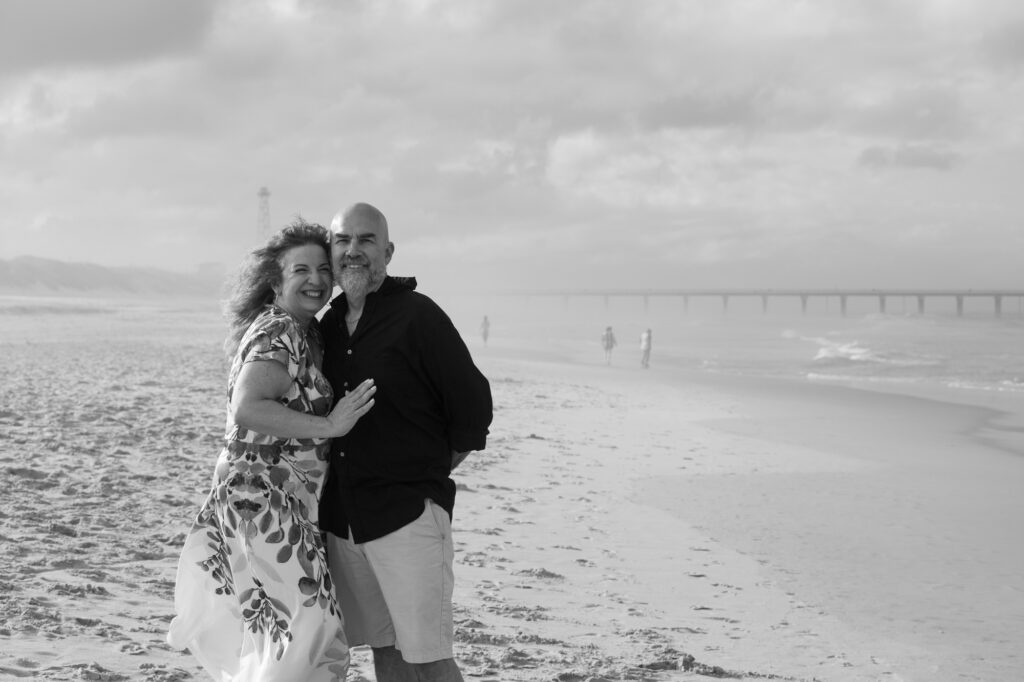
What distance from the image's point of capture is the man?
304 cm

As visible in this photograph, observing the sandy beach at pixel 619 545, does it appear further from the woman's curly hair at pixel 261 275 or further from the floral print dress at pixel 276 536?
the woman's curly hair at pixel 261 275

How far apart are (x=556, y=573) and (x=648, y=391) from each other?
13.7 meters

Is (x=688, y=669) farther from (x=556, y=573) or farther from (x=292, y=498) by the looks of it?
(x=292, y=498)

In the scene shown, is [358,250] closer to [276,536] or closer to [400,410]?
[400,410]

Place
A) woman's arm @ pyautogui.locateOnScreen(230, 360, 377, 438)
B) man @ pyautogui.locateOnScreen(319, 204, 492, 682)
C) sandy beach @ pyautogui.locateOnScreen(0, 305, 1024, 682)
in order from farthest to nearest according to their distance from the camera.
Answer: sandy beach @ pyautogui.locateOnScreen(0, 305, 1024, 682), man @ pyautogui.locateOnScreen(319, 204, 492, 682), woman's arm @ pyautogui.locateOnScreen(230, 360, 377, 438)

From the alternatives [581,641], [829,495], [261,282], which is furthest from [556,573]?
[829,495]

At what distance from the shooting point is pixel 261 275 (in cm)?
326

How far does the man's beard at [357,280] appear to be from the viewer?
309 centimetres

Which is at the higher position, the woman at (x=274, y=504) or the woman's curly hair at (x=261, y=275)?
the woman's curly hair at (x=261, y=275)

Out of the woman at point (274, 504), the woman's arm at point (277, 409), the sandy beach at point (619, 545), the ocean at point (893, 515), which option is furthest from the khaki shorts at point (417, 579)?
the ocean at point (893, 515)

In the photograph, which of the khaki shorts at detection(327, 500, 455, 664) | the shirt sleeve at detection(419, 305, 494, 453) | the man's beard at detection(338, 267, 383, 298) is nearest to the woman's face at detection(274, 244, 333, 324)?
the man's beard at detection(338, 267, 383, 298)

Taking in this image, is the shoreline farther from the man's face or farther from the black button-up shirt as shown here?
the man's face

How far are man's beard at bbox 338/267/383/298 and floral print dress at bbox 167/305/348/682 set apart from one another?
21 centimetres

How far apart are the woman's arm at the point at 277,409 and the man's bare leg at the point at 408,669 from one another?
2.69 ft
